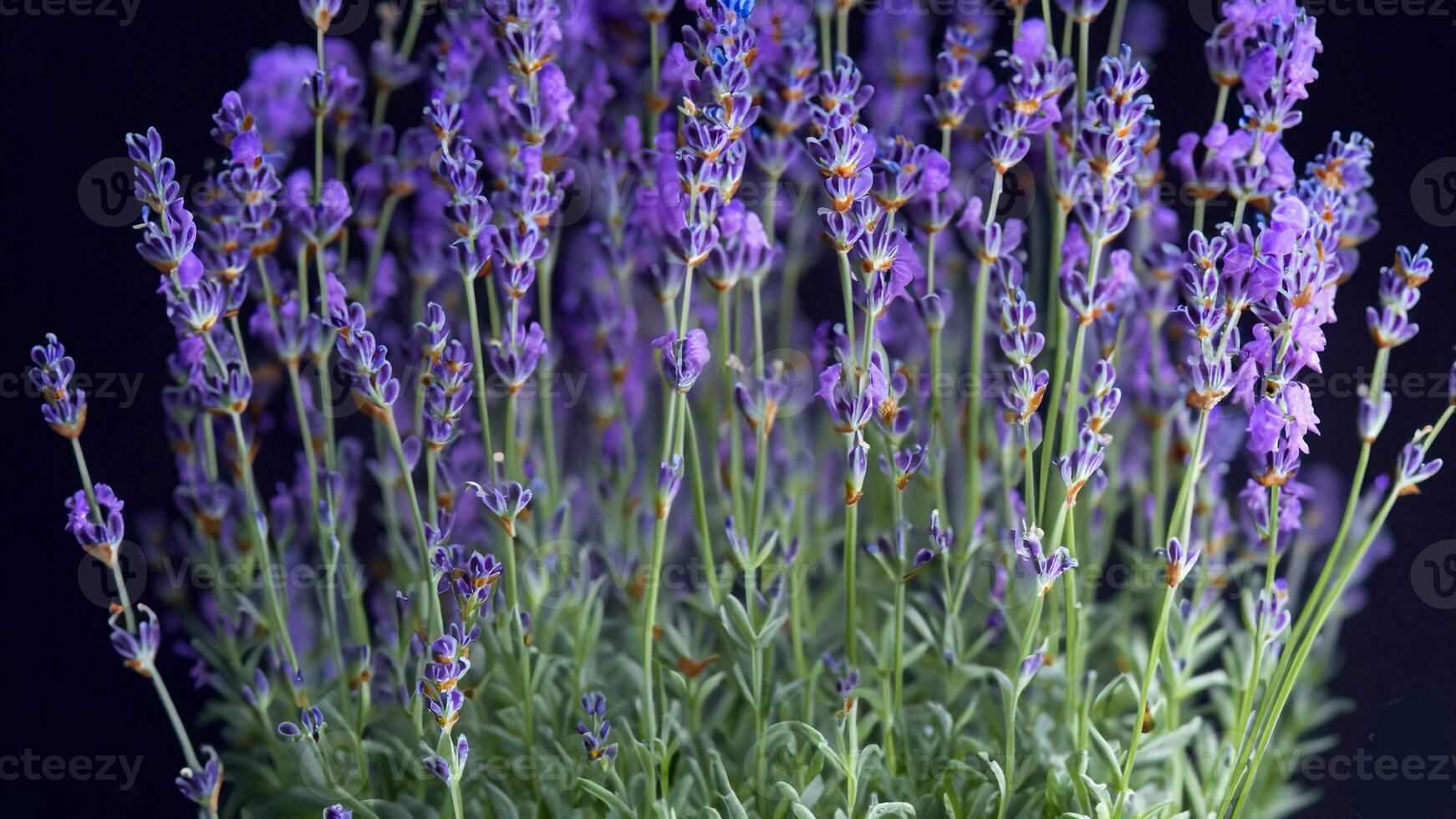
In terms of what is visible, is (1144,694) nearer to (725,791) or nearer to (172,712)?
(725,791)

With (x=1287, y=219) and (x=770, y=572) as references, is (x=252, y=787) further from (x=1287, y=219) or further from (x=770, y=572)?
(x=1287, y=219)

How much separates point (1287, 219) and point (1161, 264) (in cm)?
32

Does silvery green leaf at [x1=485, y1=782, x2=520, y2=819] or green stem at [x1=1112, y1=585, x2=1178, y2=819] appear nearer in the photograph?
green stem at [x1=1112, y1=585, x2=1178, y2=819]

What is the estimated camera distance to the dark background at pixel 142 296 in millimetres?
1519

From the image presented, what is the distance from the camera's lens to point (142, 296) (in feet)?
5.20

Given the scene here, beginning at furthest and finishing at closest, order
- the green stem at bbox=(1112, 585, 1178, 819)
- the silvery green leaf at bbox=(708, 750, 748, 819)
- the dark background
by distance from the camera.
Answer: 1. the dark background
2. the silvery green leaf at bbox=(708, 750, 748, 819)
3. the green stem at bbox=(1112, 585, 1178, 819)

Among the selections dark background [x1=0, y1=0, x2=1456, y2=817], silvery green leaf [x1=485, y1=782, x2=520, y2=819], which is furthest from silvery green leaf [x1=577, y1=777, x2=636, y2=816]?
dark background [x1=0, y1=0, x2=1456, y2=817]

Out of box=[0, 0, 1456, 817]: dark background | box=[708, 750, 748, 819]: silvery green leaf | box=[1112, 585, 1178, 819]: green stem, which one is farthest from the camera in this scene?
box=[0, 0, 1456, 817]: dark background

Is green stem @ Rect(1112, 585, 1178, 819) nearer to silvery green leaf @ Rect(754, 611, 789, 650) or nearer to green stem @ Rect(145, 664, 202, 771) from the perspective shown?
silvery green leaf @ Rect(754, 611, 789, 650)

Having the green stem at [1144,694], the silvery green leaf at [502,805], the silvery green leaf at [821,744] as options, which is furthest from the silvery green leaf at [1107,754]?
the silvery green leaf at [502,805]

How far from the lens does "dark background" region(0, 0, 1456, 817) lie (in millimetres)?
1519

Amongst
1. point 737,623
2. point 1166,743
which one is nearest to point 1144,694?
point 1166,743

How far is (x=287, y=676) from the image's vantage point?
1.22 m

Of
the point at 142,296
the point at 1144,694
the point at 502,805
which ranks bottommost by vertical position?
the point at 502,805
